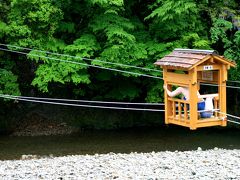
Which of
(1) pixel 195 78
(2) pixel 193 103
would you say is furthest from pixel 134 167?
(1) pixel 195 78

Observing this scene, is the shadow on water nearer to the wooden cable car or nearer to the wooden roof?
the wooden cable car

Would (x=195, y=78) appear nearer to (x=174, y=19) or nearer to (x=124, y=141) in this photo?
(x=174, y=19)

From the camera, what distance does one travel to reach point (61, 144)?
1586 cm

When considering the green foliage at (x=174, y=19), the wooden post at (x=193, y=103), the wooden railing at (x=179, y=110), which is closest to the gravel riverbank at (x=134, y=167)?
the wooden railing at (x=179, y=110)

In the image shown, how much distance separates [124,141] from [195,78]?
7989 mm

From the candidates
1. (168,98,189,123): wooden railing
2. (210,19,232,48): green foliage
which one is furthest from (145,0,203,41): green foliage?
(168,98,189,123): wooden railing

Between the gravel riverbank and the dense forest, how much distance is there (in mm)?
3503

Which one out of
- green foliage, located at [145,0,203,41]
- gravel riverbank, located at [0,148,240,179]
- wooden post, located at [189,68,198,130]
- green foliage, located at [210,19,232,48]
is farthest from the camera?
green foliage, located at [210,19,232,48]

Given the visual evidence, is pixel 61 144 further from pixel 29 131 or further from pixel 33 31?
pixel 33 31

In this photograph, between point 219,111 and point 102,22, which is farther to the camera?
point 102,22

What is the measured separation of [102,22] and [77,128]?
4895 millimetres

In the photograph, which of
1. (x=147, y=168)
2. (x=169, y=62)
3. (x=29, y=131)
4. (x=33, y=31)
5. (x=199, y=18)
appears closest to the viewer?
(x=169, y=62)

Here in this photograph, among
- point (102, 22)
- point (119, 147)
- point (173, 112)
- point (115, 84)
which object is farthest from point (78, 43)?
point (173, 112)

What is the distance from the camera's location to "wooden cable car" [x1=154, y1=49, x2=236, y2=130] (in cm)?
852
